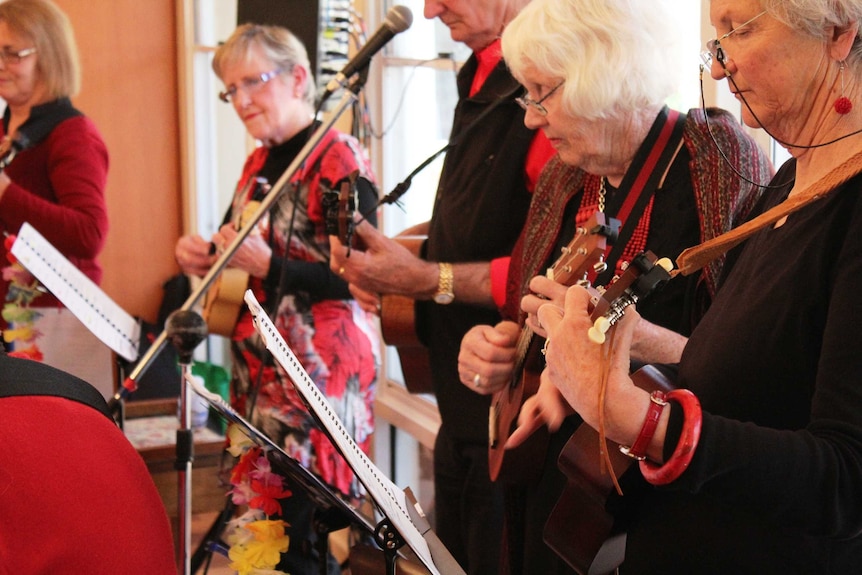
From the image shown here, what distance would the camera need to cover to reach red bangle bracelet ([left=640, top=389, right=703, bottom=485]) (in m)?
0.91

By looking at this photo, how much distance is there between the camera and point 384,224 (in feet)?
11.8

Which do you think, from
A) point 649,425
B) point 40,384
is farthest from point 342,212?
point 649,425

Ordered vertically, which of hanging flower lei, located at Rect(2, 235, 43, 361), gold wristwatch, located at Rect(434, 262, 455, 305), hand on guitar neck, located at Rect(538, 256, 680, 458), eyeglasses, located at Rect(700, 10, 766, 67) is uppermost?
eyeglasses, located at Rect(700, 10, 766, 67)

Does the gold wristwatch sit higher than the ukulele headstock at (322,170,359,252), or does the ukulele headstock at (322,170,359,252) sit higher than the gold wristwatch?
the ukulele headstock at (322,170,359,252)

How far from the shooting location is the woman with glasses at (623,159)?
1390mm

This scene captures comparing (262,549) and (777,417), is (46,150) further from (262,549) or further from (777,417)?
(777,417)

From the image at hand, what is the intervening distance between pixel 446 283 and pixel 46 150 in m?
1.47

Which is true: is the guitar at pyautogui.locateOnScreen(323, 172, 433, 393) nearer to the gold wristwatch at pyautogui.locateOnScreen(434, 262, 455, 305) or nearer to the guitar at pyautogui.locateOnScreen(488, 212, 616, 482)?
the gold wristwatch at pyautogui.locateOnScreen(434, 262, 455, 305)

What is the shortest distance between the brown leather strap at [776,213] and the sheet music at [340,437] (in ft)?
1.21

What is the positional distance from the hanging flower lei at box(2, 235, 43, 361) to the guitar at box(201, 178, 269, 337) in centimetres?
46

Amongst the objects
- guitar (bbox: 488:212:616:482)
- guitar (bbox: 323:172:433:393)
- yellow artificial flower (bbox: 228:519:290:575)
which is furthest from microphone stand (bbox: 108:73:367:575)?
guitar (bbox: 488:212:616:482)

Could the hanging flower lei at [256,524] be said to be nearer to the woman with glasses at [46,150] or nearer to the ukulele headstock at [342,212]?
the ukulele headstock at [342,212]

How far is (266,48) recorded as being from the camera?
259cm

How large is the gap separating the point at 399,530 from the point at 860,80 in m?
0.66
